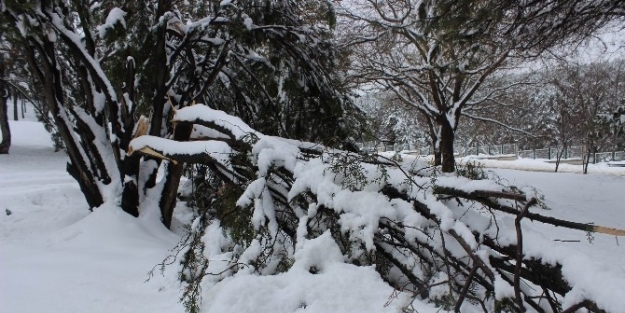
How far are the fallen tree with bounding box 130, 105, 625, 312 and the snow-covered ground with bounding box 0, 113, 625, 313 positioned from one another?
0.13 metres

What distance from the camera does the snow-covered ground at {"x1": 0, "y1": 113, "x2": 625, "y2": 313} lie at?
194cm

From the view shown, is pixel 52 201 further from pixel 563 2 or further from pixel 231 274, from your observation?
pixel 563 2

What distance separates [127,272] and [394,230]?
97.9 inches

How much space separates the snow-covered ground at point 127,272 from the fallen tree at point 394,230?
13 cm

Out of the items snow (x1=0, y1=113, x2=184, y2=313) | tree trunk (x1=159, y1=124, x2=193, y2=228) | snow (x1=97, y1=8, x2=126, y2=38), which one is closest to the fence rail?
tree trunk (x1=159, y1=124, x2=193, y2=228)

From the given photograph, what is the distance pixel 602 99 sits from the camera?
75.6ft

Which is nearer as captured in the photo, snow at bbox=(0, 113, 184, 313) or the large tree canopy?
snow at bbox=(0, 113, 184, 313)

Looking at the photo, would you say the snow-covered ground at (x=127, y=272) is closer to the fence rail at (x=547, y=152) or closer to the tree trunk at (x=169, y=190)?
the tree trunk at (x=169, y=190)

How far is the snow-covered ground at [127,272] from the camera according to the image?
194cm

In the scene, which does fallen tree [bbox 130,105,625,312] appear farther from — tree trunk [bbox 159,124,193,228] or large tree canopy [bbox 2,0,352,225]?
tree trunk [bbox 159,124,193,228]

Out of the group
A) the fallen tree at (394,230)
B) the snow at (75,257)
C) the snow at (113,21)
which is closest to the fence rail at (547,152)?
the snow at (75,257)

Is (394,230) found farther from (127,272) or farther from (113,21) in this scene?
(113,21)

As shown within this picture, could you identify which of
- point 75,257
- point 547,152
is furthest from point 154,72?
point 547,152

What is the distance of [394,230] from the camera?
2.37 m
